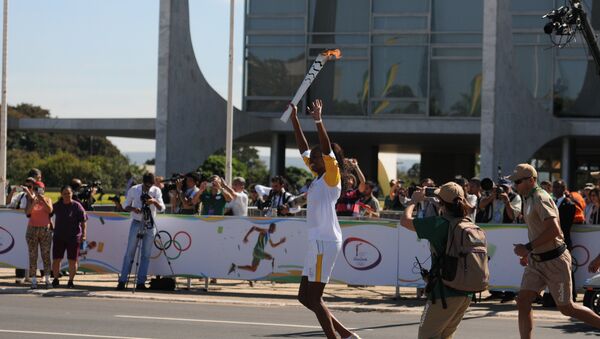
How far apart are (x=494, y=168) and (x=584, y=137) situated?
23.0 feet

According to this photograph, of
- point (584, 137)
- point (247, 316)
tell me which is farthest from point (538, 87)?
point (247, 316)

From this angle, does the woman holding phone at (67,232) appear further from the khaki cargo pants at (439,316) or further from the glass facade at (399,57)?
the glass facade at (399,57)

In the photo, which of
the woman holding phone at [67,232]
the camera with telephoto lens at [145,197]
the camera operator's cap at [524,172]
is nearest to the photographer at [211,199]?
the camera with telephoto lens at [145,197]

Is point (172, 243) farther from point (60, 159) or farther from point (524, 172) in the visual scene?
point (60, 159)

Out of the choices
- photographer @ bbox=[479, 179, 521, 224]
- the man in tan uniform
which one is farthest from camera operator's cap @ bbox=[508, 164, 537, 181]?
photographer @ bbox=[479, 179, 521, 224]

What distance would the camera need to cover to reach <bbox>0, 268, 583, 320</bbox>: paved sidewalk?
1555cm

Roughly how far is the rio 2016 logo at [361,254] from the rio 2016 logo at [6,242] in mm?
5793

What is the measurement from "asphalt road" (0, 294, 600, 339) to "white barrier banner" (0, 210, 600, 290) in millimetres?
1779

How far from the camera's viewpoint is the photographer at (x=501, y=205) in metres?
16.5

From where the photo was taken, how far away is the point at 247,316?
46.7 feet

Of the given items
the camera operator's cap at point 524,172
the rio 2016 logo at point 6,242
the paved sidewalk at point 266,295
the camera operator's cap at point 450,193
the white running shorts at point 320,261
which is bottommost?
the paved sidewalk at point 266,295

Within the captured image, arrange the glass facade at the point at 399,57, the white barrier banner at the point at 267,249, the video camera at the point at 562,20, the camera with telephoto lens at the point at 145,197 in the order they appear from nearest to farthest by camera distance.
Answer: the white barrier banner at the point at 267,249
the camera with telephoto lens at the point at 145,197
the video camera at the point at 562,20
the glass facade at the point at 399,57

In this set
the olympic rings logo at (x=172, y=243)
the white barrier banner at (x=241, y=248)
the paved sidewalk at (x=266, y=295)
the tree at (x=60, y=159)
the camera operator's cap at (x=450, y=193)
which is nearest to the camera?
the camera operator's cap at (x=450, y=193)

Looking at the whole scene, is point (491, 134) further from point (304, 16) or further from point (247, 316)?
point (247, 316)
